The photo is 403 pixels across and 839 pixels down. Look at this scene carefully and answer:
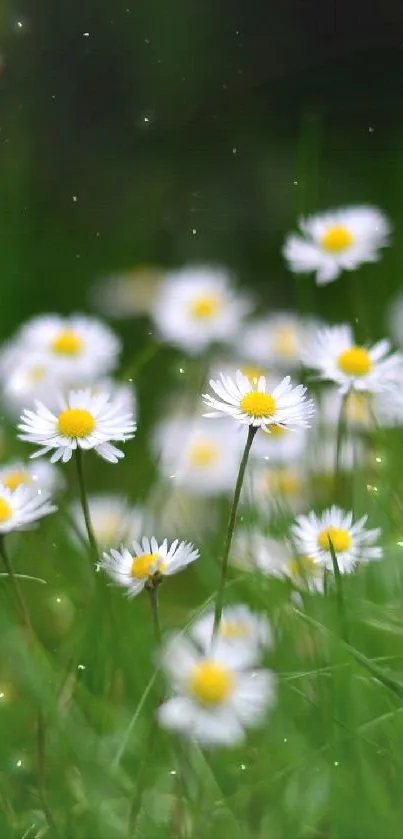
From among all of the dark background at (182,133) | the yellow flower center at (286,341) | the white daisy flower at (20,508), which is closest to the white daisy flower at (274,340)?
the yellow flower center at (286,341)

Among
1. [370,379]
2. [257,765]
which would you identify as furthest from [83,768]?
[370,379]

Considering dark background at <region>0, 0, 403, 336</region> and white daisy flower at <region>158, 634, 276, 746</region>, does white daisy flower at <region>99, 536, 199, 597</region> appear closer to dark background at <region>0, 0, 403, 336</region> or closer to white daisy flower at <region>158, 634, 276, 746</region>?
white daisy flower at <region>158, 634, 276, 746</region>

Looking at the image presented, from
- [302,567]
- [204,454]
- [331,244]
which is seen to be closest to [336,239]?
[331,244]

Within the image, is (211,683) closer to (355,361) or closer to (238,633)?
(238,633)

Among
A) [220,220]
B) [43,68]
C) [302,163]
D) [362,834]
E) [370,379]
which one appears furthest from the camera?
[220,220]

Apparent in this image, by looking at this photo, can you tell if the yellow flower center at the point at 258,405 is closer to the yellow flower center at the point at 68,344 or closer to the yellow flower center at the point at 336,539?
the yellow flower center at the point at 336,539

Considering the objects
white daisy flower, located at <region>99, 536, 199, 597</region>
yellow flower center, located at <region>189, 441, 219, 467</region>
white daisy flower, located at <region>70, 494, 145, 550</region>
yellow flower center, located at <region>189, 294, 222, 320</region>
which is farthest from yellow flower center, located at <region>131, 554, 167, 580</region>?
yellow flower center, located at <region>189, 294, 222, 320</region>

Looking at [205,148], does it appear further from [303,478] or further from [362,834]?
[362,834]
